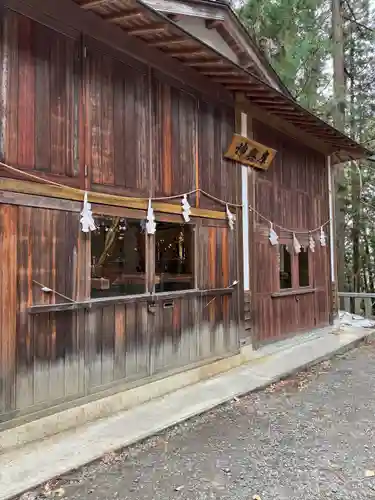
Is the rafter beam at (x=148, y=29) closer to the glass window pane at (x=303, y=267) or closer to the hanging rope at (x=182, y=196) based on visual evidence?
the hanging rope at (x=182, y=196)

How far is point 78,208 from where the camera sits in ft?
13.5

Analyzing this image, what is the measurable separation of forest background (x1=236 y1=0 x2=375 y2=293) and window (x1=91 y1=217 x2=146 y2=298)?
7728 millimetres

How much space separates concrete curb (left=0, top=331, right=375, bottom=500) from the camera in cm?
306

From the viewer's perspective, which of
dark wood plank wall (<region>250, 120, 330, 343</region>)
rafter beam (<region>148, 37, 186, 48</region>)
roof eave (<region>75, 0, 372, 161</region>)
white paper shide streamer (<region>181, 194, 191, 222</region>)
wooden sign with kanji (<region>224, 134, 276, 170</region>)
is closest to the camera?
roof eave (<region>75, 0, 372, 161</region>)

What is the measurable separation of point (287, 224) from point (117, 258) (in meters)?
4.32

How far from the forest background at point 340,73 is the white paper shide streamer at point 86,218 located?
807 cm

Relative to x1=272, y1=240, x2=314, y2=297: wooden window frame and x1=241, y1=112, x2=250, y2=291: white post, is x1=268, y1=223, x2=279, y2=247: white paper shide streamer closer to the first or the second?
x1=272, y1=240, x2=314, y2=297: wooden window frame

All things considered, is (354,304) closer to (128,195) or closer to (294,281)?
(294,281)

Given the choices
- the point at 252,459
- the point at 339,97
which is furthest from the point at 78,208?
the point at 339,97

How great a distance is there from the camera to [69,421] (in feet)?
12.8

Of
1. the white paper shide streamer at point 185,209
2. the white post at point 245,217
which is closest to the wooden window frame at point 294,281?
the white post at point 245,217

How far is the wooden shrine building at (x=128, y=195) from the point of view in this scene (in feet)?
12.0

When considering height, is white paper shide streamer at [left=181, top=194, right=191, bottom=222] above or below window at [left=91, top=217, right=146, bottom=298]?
above

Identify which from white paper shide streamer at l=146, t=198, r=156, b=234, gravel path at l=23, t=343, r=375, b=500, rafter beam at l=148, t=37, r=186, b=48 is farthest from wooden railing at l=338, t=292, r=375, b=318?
rafter beam at l=148, t=37, r=186, b=48
